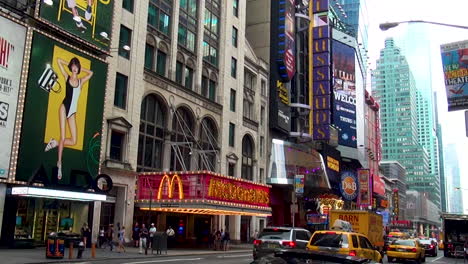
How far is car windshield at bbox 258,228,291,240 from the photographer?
2129cm

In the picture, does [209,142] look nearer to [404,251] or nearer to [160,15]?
[160,15]

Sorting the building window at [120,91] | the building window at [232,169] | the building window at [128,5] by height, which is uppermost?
the building window at [128,5]

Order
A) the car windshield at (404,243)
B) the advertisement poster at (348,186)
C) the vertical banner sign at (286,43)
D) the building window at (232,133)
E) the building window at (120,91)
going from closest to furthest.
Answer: the car windshield at (404,243) < the building window at (120,91) < the building window at (232,133) < the vertical banner sign at (286,43) < the advertisement poster at (348,186)

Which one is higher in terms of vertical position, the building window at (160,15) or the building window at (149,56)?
the building window at (160,15)

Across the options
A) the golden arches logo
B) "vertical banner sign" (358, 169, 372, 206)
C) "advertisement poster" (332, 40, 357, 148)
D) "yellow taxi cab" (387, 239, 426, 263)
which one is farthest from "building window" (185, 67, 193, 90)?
"vertical banner sign" (358, 169, 372, 206)

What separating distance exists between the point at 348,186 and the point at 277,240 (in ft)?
218

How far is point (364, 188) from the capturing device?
91375 millimetres

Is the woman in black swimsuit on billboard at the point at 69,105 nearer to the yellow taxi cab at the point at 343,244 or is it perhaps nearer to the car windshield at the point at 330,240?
the car windshield at the point at 330,240

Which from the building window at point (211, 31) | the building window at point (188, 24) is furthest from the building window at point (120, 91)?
the building window at point (211, 31)

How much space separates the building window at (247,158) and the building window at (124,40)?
851 inches

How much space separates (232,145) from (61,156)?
2396 centimetres

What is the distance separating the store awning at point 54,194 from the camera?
2533cm

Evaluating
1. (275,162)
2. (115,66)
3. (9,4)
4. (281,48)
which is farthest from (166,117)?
(281,48)

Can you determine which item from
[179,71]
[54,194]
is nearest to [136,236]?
[54,194]
